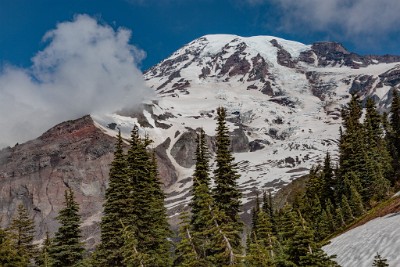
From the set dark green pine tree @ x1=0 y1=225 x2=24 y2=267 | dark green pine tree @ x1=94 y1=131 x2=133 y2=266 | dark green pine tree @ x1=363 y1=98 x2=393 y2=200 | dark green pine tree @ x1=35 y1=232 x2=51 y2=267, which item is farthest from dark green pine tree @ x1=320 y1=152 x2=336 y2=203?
dark green pine tree @ x1=0 y1=225 x2=24 y2=267

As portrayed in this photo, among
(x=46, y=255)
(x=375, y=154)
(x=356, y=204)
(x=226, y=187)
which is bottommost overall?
(x=46, y=255)

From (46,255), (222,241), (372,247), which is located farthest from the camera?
(372,247)

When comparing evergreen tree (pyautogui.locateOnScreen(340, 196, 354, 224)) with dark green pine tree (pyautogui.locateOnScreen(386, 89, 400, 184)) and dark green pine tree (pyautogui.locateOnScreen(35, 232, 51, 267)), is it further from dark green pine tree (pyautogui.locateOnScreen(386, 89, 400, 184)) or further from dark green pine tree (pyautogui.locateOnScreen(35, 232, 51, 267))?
dark green pine tree (pyautogui.locateOnScreen(35, 232, 51, 267))

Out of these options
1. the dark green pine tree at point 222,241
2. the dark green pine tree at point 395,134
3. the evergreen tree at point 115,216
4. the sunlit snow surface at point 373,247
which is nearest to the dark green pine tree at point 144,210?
the evergreen tree at point 115,216

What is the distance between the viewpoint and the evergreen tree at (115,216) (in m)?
32.5

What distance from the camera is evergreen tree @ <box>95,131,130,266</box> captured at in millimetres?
32500

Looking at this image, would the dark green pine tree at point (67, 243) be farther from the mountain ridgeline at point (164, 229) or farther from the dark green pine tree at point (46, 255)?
the dark green pine tree at point (46, 255)

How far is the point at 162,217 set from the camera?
39500 millimetres

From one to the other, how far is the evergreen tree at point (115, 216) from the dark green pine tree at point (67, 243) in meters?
1.60

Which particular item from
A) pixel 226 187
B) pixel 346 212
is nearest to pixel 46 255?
pixel 226 187

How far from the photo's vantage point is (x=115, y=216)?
33125mm

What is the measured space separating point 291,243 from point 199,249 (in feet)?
12.7

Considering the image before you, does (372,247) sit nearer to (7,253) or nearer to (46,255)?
(46,255)

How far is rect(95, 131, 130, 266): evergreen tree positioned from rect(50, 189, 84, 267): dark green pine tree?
160 centimetres
